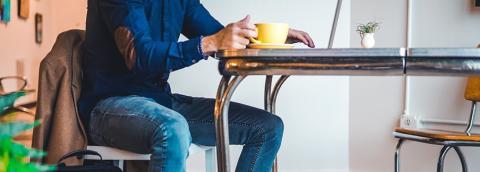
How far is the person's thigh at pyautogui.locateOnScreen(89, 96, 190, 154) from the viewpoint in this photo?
124 cm

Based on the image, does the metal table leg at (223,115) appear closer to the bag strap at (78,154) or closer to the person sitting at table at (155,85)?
the person sitting at table at (155,85)

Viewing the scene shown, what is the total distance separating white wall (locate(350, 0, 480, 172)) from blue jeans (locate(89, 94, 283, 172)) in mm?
1215

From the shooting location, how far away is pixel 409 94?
8.57 ft

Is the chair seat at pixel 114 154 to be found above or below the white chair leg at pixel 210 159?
above

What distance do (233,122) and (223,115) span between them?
0.36m

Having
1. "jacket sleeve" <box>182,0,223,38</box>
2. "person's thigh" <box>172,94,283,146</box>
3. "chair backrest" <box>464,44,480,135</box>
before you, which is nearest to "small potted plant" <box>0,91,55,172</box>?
"person's thigh" <box>172,94,283,146</box>

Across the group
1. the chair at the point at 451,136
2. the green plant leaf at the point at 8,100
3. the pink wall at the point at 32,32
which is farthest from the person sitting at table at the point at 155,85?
the pink wall at the point at 32,32

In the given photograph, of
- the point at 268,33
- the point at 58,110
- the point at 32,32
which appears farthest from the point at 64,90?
the point at 32,32

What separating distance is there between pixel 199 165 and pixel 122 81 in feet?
4.23

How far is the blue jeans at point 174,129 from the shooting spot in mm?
1229

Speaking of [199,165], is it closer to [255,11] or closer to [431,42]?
[255,11]

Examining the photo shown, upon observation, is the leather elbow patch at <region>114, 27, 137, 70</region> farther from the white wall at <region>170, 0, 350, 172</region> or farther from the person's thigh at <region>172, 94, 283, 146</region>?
the white wall at <region>170, 0, 350, 172</region>

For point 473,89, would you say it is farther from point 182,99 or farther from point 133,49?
point 133,49

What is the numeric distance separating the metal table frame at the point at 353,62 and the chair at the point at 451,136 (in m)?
1.00
